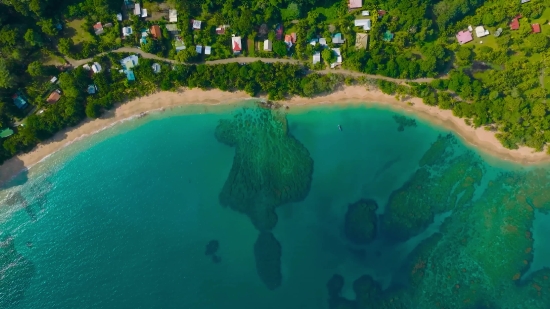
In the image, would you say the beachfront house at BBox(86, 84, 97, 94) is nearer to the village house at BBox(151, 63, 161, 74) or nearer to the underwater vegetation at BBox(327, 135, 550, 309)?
the village house at BBox(151, 63, 161, 74)

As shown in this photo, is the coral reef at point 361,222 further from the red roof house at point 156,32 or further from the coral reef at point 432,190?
the red roof house at point 156,32

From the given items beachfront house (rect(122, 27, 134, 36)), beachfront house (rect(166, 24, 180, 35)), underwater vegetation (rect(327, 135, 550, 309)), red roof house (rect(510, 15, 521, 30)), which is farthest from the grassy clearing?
red roof house (rect(510, 15, 521, 30))

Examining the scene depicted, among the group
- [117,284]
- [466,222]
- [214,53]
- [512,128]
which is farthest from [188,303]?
[512,128]

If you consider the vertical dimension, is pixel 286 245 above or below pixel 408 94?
below

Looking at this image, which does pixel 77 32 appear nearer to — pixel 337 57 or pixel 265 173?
pixel 265 173

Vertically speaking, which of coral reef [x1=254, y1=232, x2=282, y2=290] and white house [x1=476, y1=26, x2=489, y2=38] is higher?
white house [x1=476, y1=26, x2=489, y2=38]

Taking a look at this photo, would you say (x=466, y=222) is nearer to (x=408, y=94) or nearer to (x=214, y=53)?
(x=408, y=94)

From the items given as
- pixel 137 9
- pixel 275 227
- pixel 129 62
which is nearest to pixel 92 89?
pixel 129 62

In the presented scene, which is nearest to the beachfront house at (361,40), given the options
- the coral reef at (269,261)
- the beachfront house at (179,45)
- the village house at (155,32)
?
the beachfront house at (179,45)
